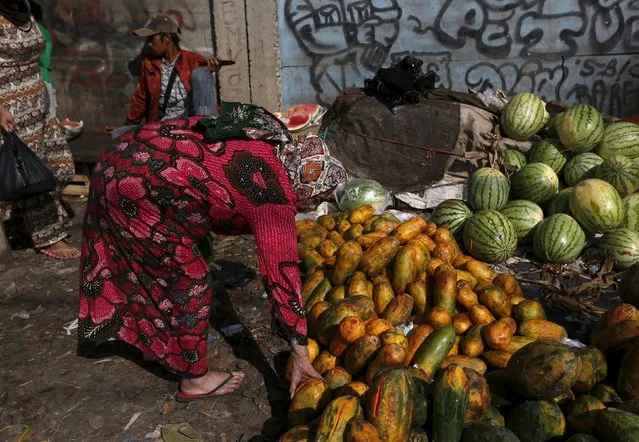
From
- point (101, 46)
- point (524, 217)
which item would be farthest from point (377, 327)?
point (101, 46)

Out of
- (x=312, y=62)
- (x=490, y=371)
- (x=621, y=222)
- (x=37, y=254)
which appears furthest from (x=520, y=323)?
(x=312, y=62)

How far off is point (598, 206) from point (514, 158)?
3.85ft

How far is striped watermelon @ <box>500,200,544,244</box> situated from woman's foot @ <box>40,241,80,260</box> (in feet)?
13.5

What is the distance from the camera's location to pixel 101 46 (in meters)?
8.44

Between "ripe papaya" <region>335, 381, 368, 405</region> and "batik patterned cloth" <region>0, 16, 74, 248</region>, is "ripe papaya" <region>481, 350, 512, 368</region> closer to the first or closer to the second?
"ripe papaya" <region>335, 381, 368, 405</region>

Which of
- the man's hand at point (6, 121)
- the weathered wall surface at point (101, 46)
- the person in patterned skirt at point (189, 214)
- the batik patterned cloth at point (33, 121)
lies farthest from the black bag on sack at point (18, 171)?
the weathered wall surface at point (101, 46)

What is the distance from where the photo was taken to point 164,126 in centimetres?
270

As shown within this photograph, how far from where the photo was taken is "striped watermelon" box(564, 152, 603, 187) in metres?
5.13

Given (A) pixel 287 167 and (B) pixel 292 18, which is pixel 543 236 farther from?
(B) pixel 292 18

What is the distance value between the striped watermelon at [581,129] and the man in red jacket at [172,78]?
3.42 m

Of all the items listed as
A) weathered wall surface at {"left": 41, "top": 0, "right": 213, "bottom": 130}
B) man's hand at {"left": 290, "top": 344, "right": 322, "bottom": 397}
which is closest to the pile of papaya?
man's hand at {"left": 290, "top": 344, "right": 322, "bottom": 397}

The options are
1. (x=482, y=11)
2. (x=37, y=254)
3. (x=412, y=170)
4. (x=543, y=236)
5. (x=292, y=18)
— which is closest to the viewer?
(x=543, y=236)

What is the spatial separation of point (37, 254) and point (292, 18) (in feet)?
15.0

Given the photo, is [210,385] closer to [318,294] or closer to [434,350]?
[318,294]
